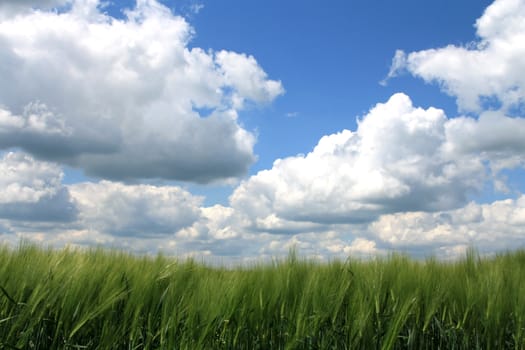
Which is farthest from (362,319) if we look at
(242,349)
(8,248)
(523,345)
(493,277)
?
(8,248)

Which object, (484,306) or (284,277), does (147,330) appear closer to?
(284,277)

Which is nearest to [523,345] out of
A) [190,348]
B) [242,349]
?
[242,349]

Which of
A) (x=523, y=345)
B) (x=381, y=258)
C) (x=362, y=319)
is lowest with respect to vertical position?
(x=523, y=345)

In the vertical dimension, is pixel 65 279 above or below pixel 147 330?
above

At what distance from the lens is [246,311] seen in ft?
12.5

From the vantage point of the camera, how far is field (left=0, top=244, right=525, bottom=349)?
11.3 ft

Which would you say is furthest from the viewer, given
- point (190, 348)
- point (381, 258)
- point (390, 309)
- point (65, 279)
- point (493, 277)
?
point (381, 258)

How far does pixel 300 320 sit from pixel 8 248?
2.97 meters

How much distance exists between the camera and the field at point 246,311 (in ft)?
11.3

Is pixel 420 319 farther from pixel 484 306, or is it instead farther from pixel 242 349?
pixel 242 349

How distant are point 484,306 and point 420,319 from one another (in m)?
0.59

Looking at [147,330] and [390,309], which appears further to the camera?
[390,309]

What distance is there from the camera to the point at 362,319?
3596mm

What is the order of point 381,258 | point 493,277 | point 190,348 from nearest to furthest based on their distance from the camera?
point 190,348 → point 493,277 → point 381,258
